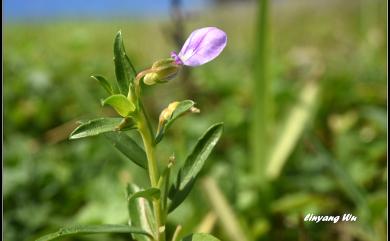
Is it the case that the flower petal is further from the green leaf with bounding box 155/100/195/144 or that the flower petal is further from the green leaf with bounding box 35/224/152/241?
the green leaf with bounding box 35/224/152/241

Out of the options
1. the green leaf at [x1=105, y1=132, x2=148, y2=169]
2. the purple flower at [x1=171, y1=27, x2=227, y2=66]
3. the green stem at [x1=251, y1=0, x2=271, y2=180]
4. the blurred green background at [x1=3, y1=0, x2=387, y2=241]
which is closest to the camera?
the purple flower at [x1=171, y1=27, x2=227, y2=66]

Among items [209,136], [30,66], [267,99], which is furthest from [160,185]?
[30,66]

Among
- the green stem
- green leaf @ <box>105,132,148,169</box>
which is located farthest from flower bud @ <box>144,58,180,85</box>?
the green stem

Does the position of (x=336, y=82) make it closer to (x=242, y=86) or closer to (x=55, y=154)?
(x=242, y=86)

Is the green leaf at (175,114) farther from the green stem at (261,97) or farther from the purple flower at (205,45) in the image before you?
the green stem at (261,97)

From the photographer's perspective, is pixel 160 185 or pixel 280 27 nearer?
pixel 160 185

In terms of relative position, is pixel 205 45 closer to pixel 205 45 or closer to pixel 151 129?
pixel 205 45
